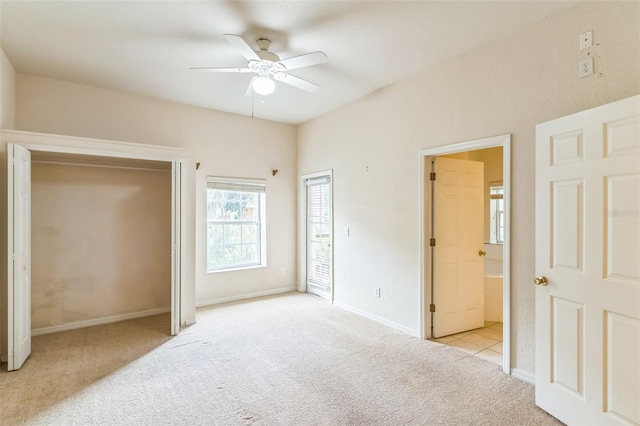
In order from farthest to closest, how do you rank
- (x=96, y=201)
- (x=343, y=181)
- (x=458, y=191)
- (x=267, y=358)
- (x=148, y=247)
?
(x=343, y=181) → (x=148, y=247) → (x=96, y=201) → (x=458, y=191) → (x=267, y=358)

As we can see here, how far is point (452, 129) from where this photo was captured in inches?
132

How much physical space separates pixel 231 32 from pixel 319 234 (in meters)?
A: 3.51

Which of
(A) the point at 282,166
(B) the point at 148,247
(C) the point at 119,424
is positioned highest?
(A) the point at 282,166

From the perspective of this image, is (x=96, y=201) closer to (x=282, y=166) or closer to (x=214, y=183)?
(x=214, y=183)

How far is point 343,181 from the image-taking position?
4.90m

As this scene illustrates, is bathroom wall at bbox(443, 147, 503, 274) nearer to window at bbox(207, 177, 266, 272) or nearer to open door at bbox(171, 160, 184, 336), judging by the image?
window at bbox(207, 177, 266, 272)

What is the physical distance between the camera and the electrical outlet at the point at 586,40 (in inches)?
93.1

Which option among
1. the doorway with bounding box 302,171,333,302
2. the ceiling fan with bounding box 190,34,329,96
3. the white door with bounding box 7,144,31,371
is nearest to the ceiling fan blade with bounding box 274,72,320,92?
the ceiling fan with bounding box 190,34,329,96

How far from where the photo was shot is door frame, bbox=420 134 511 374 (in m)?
2.86

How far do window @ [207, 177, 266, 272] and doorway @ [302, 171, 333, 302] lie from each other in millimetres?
828

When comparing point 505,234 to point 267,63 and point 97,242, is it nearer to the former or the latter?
point 267,63

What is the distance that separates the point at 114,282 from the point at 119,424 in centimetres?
265

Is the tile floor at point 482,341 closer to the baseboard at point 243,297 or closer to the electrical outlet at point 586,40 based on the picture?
the electrical outlet at point 586,40

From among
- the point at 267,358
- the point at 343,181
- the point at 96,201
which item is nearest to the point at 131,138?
the point at 96,201
